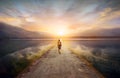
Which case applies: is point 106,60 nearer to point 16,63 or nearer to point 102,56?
point 102,56

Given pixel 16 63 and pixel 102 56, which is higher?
pixel 16 63

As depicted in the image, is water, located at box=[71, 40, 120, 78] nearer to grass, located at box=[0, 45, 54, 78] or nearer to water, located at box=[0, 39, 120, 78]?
water, located at box=[0, 39, 120, 78]

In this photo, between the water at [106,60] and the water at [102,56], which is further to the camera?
the water at [102,56]

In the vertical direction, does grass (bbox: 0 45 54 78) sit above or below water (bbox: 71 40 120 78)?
above

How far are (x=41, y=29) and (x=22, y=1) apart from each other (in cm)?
316

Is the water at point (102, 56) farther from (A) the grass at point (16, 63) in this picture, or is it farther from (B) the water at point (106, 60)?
(A) the grass at point (16, 63)

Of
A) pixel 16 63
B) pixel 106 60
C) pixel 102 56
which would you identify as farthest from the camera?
pixel 102 56

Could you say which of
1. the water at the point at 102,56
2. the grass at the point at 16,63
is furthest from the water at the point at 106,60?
the grass at the point at 16,63

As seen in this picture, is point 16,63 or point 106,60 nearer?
point 16,63

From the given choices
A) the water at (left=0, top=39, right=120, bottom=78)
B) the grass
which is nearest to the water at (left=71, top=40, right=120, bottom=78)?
the water at (left=0, top=39, right=120, bottom=78)

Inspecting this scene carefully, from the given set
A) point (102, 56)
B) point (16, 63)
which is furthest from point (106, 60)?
point (16, 63)

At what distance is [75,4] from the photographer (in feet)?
43.6

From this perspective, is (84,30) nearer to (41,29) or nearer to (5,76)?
(41,29)

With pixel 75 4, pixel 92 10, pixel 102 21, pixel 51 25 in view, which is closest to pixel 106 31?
pixel 102 21
